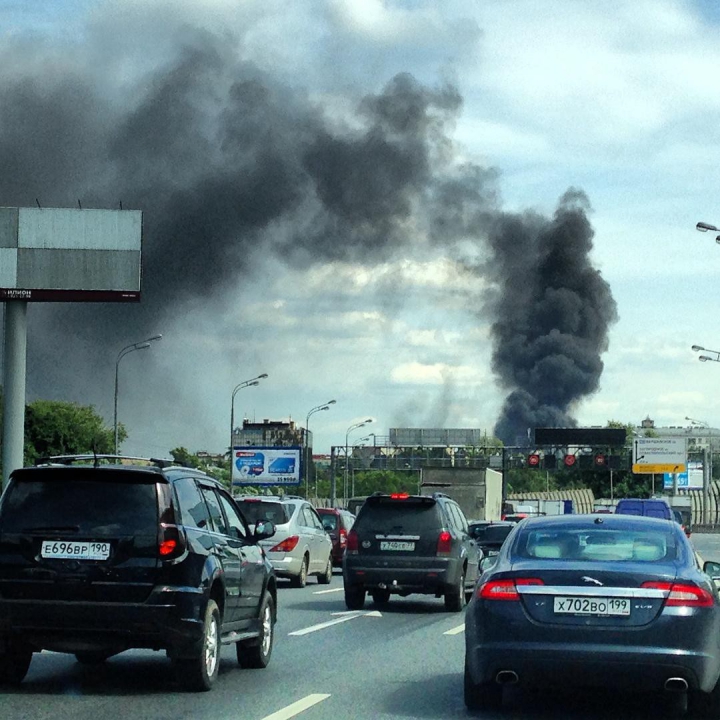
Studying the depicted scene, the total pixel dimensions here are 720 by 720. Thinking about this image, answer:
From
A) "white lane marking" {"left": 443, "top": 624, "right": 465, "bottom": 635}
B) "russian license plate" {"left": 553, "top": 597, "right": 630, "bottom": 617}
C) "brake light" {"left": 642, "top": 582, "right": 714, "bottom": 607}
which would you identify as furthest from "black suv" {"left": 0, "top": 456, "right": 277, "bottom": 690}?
"white lane marking" {"left": 443, "top": 624, "right": 465, "bottom": 635}

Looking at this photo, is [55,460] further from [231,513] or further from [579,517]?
[579,517]

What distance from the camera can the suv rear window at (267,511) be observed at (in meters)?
28.1

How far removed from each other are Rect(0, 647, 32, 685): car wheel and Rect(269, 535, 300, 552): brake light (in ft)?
52.4

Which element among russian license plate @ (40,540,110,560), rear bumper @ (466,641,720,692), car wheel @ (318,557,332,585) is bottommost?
car wheel @ (318,557,332,585)

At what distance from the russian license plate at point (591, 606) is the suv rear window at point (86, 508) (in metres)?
3.16

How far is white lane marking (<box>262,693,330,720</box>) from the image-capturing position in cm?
996

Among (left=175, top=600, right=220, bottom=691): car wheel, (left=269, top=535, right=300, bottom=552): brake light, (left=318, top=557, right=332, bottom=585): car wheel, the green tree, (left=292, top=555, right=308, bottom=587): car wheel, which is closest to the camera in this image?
(left=175, top=600, right=220, bottom=691): car wheel

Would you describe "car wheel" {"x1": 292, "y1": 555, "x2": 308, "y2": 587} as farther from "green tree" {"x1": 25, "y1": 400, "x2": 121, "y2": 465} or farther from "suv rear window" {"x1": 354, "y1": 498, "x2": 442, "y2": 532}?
"green tree" {"x1": 25, "y1": 400, "x2": 121, "y2": 465}

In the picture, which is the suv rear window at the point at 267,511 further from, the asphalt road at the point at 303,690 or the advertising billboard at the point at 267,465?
the advertising billboard at the point at 267,465

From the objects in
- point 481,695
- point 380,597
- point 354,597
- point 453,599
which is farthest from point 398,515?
point 481,695

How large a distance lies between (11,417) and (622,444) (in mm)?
64137

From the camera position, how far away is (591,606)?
9.61 m

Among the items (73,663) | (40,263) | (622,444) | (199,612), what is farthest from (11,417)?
(622,444)

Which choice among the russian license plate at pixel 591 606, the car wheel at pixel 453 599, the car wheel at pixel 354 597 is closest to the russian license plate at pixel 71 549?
the russian license plate at pixel 591 606
